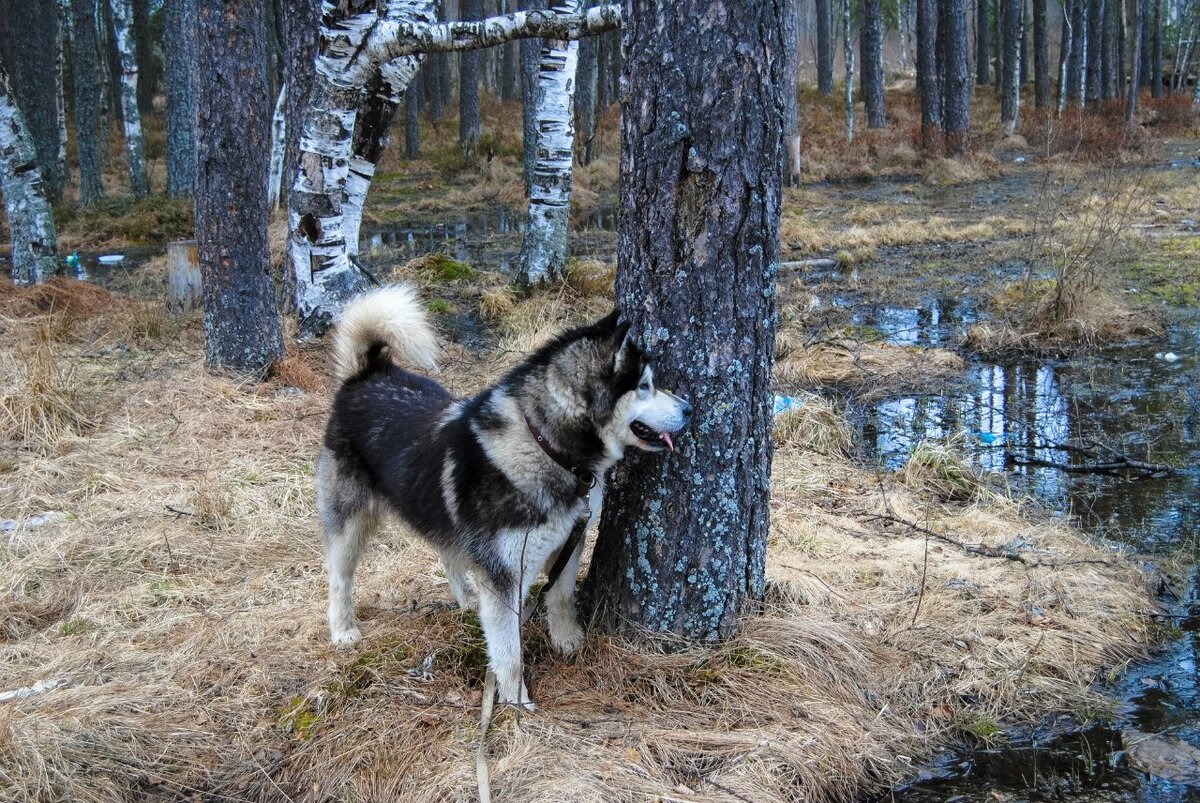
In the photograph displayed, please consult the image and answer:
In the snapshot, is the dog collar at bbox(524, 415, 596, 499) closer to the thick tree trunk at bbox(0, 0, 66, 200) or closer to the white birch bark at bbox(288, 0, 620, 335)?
the white birch bark at bbox(288, 0, 620, 335)

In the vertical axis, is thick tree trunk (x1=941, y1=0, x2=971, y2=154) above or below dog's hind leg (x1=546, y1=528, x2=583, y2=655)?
above

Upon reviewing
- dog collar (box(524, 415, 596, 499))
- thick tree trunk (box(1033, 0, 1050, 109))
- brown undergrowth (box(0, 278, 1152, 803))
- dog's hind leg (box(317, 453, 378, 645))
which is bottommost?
brown undergrowth (box(0, 278, 1152, 803))

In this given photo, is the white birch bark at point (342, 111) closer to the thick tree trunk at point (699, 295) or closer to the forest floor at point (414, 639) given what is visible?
the forest floor at point (414, 639)

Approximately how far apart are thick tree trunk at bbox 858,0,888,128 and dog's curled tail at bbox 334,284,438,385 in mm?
25790

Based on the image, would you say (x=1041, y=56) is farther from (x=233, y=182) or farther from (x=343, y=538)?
(x=343, y=538)

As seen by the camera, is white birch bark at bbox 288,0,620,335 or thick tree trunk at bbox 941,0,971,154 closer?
white birch bark at bbox 288,0,620,335

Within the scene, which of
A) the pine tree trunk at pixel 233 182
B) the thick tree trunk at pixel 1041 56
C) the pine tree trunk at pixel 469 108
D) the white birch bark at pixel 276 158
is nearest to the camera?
the pine tree trunk at pixel 233 182

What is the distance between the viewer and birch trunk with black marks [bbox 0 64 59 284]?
34.9ft

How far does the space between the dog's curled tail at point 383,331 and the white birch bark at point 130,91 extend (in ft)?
60.6

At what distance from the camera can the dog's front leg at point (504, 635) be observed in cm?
356

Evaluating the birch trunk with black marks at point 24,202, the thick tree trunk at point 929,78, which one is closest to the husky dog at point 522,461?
the birch trunk with black marks at point 24,202

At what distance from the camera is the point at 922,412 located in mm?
7445

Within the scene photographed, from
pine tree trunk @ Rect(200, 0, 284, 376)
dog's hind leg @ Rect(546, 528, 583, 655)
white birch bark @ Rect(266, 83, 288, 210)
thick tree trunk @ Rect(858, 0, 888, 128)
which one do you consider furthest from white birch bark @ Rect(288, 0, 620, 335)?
thick tree trunk @ Rect(858, 0, 888, 128)

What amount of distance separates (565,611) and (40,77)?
21.9 metres
